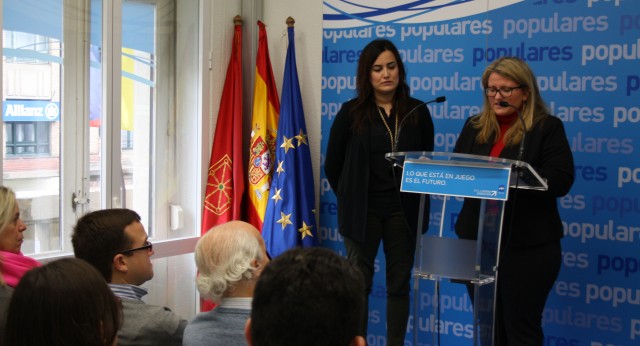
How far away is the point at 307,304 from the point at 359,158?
2.59 metres

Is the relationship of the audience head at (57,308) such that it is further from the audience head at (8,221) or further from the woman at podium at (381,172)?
the woman at podium at (381,172)

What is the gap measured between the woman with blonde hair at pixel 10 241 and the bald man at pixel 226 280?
2.46 feet

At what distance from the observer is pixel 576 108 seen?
3.91m

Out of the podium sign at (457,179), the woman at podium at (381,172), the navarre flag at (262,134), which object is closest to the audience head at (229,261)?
the podium sign at (457,179)

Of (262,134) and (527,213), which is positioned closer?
(527,213)

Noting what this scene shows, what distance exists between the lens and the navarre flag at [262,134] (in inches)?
187

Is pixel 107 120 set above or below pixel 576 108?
below

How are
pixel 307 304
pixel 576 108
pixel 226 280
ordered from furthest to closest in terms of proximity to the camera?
pixel 576 108 < pixel 226 280 < pixel 307 304

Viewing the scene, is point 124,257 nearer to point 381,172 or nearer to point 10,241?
point 10,241

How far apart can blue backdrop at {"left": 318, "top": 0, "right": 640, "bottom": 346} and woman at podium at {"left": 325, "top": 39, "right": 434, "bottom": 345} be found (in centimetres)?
29

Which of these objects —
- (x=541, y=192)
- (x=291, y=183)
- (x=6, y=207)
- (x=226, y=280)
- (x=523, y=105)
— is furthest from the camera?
(x=291, y=183)

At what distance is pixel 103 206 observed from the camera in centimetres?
418

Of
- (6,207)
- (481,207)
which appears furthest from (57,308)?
(481,207)

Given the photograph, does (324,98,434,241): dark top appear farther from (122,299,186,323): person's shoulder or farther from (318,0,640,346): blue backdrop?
(122,299,186,323): person's shoulder
